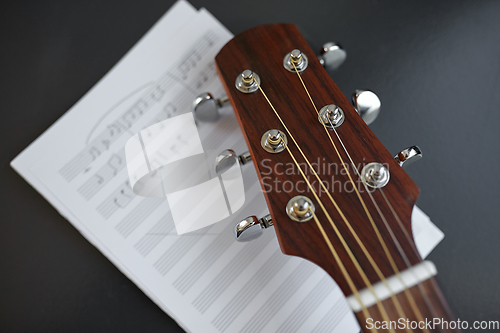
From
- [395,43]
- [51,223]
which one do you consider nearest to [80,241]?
[51,223]

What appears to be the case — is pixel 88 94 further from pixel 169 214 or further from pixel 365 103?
pixel 365 103

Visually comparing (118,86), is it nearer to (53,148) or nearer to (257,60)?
(53,148)

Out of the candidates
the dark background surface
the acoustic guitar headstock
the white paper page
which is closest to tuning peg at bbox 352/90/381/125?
the acoustic guitar headstock

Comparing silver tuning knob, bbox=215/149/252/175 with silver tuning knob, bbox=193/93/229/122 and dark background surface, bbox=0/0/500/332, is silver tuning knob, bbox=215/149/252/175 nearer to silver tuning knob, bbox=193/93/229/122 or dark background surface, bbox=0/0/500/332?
silver tuning knob, bbox=193/93/229/122

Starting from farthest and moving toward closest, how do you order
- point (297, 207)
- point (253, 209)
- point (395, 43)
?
1. point (395, 43)
2. point (253, 209)
3. point (297, 207)

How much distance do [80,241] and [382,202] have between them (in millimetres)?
459

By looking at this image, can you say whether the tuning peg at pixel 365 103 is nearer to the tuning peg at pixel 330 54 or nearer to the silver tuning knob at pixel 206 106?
the tuning peg at pixel 330 54

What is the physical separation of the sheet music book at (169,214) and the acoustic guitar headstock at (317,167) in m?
0.12

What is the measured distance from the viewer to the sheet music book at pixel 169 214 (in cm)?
53

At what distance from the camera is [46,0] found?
705mm

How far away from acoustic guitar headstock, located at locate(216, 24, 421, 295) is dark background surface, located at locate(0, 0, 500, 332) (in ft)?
0.58

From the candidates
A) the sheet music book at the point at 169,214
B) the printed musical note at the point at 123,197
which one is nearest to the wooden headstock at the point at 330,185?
the sheet music book at the point at 169,214

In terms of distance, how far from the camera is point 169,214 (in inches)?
22.2

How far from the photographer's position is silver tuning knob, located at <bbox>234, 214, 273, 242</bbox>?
0.45 metres
